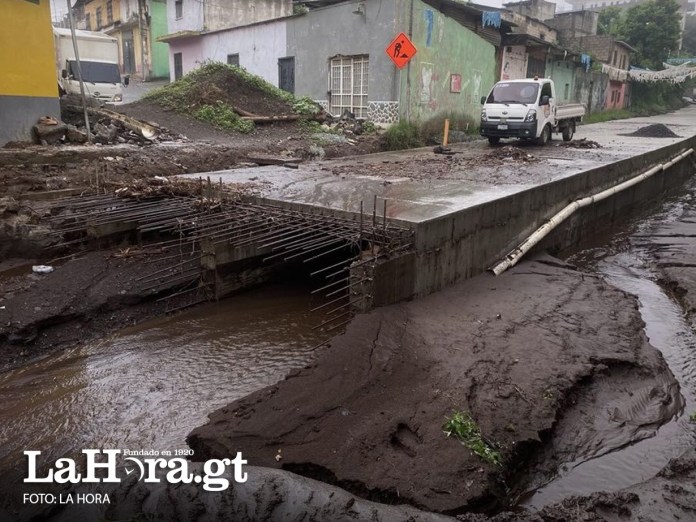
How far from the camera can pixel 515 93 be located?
18.1 metres

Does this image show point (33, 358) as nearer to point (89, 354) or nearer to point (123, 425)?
point (89, 354)

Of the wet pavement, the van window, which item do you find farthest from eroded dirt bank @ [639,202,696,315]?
the van window

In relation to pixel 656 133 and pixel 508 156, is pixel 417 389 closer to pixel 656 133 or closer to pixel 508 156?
pixel 508 156

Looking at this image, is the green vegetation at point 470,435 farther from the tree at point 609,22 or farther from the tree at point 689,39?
the tree at point 689,39

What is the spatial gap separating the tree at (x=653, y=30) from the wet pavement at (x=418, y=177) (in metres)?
33.0

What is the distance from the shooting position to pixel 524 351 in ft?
21.5

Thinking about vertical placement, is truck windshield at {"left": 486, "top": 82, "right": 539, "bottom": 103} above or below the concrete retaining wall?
above

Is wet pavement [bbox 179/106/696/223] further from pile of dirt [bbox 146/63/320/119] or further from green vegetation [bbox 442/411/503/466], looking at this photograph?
pile of dirt [bbox 146/63/320/119]

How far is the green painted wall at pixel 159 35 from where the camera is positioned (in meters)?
35.3

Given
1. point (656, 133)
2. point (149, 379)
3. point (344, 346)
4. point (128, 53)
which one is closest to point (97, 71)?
point (149, 379)

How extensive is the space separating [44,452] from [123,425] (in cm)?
69

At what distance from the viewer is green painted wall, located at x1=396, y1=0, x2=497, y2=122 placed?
1984 centimetres

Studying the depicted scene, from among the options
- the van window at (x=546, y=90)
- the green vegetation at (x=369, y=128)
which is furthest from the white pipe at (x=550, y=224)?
the green vegetation at (x=369, y=128)

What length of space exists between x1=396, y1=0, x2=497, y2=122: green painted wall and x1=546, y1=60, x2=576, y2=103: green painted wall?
1016 cm
